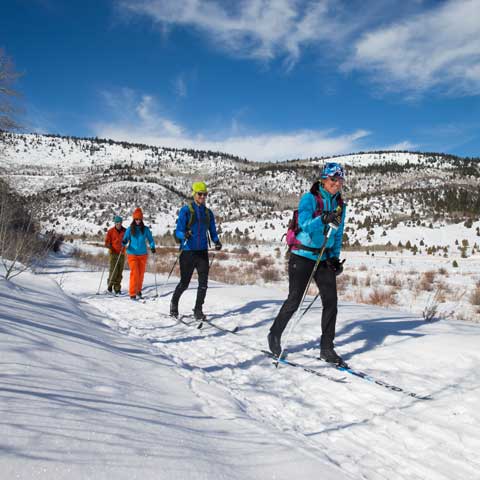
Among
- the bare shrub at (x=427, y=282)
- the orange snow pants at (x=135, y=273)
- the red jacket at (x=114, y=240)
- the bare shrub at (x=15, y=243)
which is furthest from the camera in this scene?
the bare shrub at (x=427, y=282)

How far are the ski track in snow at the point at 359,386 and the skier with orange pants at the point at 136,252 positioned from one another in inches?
91.3

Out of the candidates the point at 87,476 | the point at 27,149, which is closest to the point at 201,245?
the point at 87,476

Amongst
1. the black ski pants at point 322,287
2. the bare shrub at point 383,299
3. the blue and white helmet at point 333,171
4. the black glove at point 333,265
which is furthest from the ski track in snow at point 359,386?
the bare shrub at point 383,299

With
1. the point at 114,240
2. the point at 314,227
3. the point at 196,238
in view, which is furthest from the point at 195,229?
the point at 114,240

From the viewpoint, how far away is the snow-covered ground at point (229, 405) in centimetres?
156

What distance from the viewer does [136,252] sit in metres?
9.16

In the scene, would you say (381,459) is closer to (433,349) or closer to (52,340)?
(433,349)

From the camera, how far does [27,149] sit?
404ft

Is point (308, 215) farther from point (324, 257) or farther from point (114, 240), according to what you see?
point (114, 240)

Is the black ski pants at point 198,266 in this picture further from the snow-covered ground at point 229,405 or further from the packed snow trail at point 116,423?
the packed snow trail at point 116,423

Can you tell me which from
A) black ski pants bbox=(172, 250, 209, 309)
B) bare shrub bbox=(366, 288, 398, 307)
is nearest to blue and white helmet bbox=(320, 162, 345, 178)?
black ski pants bbox=(172, 250, 209, 309)

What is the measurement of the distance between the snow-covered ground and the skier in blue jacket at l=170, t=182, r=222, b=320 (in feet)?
3.72

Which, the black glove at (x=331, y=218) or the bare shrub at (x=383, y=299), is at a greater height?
the black glove at (x=331, y=218)

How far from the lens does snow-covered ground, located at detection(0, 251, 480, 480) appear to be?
156 cm
